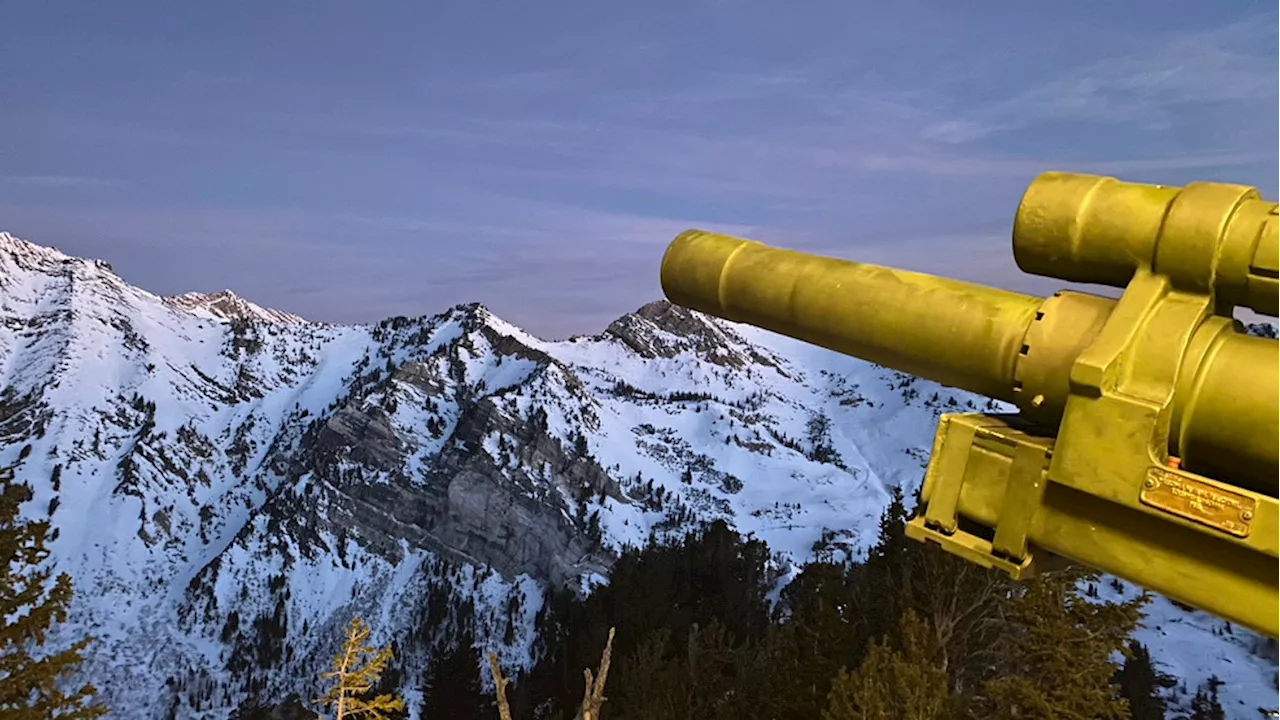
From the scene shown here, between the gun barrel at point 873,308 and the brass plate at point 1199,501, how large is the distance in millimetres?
636

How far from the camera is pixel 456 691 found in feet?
176

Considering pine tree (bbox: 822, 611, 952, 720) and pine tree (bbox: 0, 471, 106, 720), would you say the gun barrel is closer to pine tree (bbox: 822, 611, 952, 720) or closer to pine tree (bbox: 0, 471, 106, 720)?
pine tree (bbox: 822, 611, 952, 720)

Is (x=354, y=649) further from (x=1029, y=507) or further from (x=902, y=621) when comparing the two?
(x=902, y=621)

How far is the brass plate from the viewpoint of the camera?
2.68 meters

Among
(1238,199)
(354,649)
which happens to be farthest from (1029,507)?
(354,649)

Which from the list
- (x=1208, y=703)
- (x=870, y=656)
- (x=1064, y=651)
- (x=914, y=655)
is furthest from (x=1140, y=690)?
(x=1208, y=703)

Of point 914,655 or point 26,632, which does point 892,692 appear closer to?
point 914,655

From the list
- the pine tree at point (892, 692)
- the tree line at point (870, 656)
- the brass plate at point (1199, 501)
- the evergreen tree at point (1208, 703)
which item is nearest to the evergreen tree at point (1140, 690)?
the evergreen tree at point (1208, 703)

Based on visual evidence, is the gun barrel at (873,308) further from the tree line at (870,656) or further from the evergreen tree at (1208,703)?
the evergreen tree at (1208,703)

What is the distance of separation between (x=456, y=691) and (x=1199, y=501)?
56833 millimetres

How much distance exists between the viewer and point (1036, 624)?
16953mm

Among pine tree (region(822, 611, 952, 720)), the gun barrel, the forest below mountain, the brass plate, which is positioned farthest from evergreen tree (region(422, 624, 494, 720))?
the brass plate

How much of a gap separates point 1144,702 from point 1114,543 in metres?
61.7

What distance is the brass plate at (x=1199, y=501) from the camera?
8.80 feet
